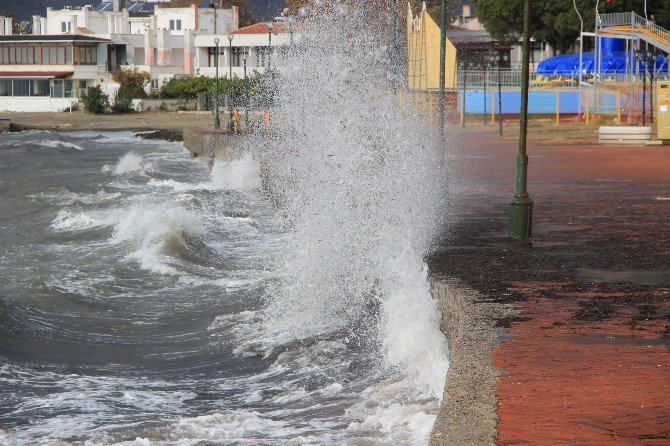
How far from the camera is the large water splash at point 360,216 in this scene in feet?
34.7

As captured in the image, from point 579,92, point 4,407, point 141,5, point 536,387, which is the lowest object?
point 4,407

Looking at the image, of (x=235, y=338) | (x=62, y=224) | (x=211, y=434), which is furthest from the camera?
(x=62, y=224)

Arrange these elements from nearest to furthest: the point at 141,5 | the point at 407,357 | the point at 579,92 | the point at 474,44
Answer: the point at 407,357, the point at 579,92, the point at 474,44, the point at 141,5

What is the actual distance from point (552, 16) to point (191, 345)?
6004 cm

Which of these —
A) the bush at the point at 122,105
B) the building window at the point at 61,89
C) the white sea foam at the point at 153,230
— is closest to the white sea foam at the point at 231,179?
the white sea foam at the point at 153,230

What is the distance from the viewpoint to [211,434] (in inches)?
318

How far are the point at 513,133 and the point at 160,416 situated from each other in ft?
103

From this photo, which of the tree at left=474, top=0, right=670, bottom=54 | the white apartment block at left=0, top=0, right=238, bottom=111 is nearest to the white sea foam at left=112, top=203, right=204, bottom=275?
the tree at left=474, top=0, right=670, bottom=54

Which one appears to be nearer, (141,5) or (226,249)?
(226,249)

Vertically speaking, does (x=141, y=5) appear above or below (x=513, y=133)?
above

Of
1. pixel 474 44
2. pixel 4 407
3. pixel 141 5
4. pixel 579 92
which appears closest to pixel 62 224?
pixel 4 407

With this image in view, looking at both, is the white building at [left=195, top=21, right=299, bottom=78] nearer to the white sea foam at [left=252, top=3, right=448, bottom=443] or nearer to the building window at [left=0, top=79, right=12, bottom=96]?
the building window at [left=0, top=79, right=12, bottom=96]

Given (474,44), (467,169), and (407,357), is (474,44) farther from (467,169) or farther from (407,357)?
(407,357)

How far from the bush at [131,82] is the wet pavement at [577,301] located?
214ft
